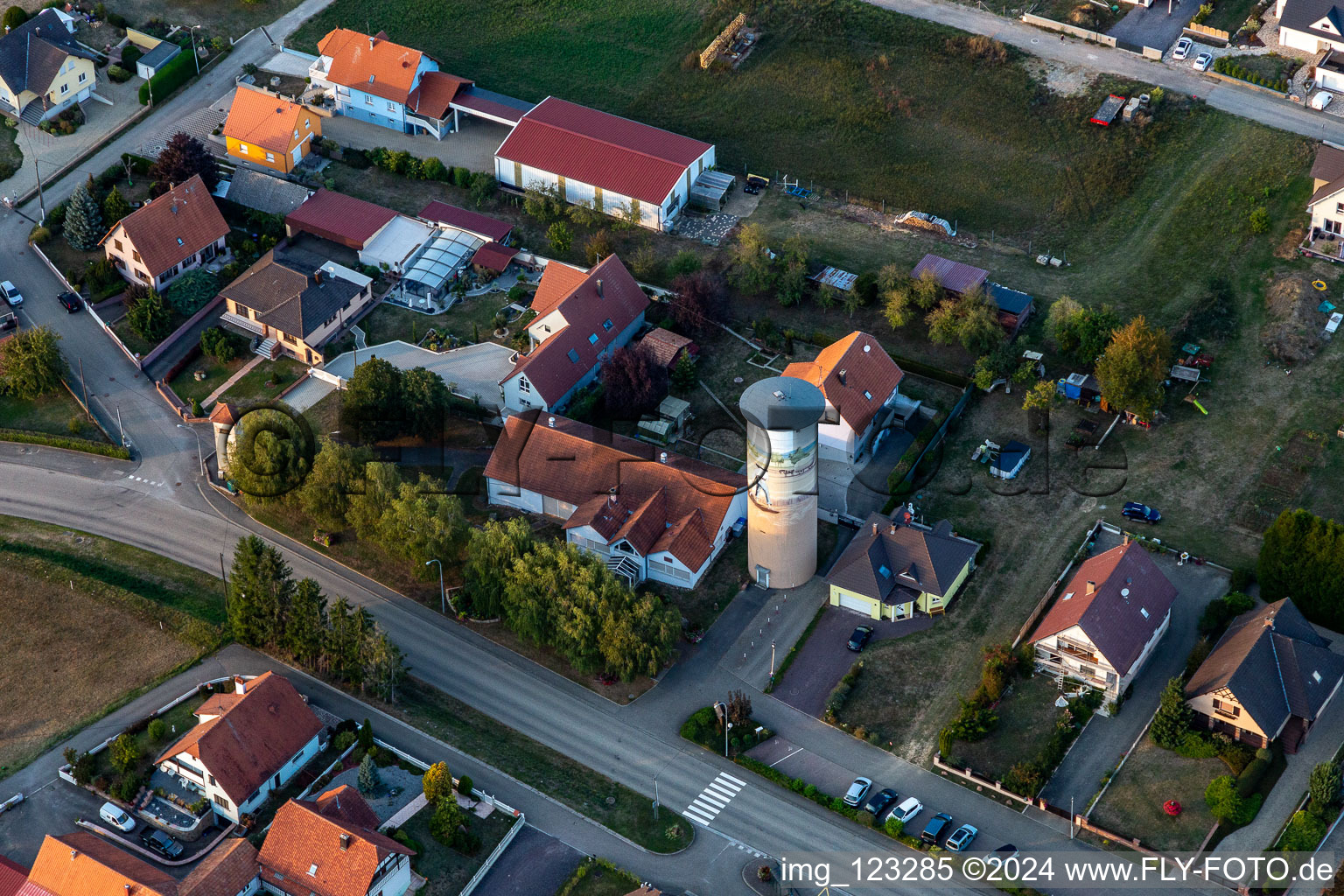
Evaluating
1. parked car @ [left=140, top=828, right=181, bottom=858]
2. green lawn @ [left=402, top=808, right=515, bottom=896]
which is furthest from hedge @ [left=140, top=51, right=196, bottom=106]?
green lawn @ [left=402, top=808, right=515, bottom=896]

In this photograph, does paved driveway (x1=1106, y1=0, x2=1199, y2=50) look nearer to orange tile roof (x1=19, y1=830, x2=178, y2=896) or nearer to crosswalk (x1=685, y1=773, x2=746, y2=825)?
crosswalk (x1=685, y1=773, x2=746, y2=825)

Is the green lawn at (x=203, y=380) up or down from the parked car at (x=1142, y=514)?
down

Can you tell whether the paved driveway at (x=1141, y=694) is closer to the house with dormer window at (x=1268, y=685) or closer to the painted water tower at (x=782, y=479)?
the house with dormer window at (x=1268, y=685)

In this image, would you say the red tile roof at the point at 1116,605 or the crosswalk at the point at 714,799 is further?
the red tile roof at the point at 1116,605

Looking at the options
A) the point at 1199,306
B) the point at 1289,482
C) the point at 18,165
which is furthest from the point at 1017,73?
the point at 18,165

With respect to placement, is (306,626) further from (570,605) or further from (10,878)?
(10,878)

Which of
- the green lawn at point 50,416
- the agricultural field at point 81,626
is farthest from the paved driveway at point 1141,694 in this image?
the green lawn at point 50,416
